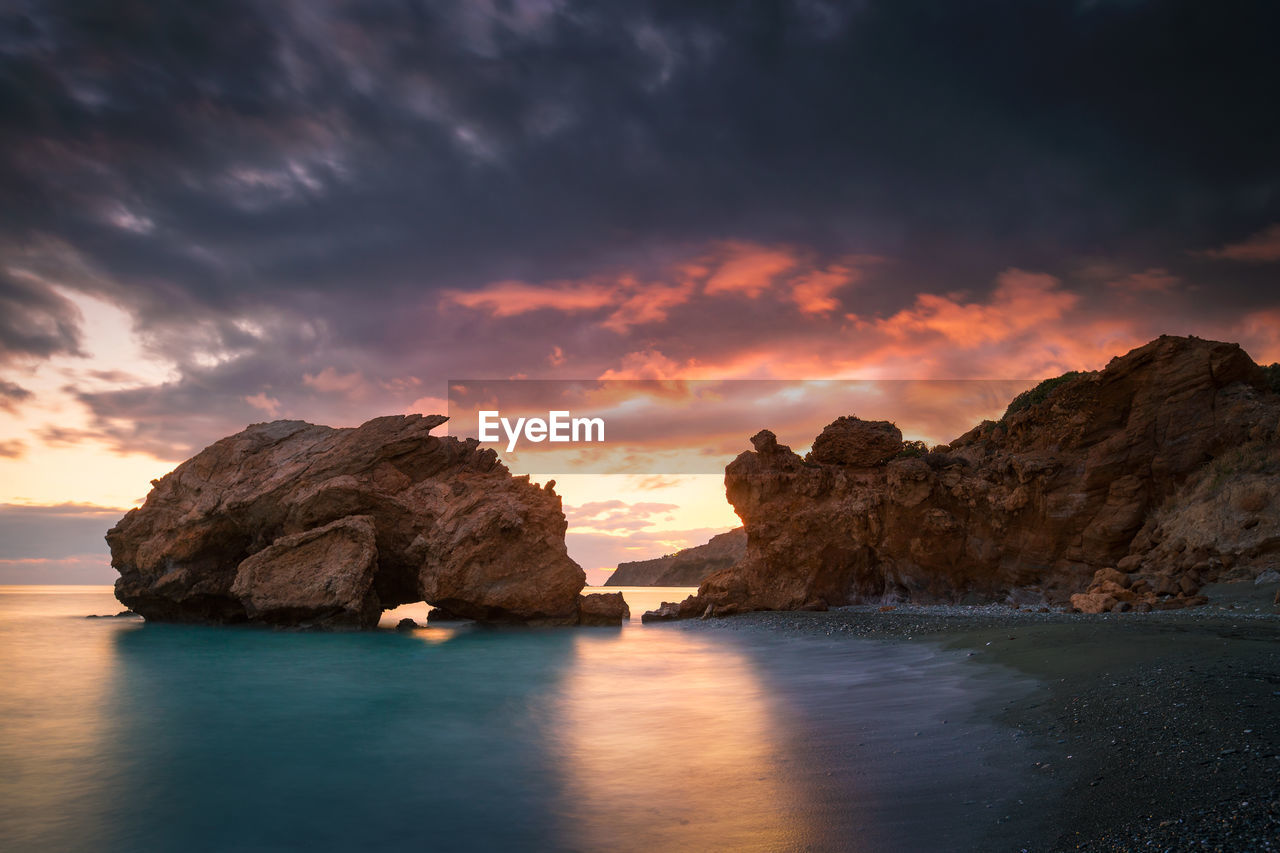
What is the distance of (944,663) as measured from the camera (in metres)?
13.3

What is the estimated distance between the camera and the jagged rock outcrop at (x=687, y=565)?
98856 mm

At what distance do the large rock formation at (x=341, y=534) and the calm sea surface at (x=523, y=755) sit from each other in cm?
616

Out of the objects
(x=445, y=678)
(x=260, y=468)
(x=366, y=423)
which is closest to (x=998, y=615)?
(x=445, y=678)

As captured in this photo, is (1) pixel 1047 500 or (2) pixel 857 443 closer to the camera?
(1) pixel 1047 500

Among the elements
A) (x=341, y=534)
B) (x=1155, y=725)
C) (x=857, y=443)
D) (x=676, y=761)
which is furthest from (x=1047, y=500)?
(x=341, y=534)

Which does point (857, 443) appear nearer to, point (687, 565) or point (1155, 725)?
point (1155, 725)

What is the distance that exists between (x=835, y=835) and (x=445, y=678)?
13.2m

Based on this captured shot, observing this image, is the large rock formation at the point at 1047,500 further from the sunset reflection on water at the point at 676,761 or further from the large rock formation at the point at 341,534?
Result: the sunset reflection on water at the point at 676,761

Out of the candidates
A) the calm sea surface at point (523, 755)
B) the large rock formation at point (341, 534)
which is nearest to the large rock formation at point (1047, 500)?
the large rock formation at point (341, 534)

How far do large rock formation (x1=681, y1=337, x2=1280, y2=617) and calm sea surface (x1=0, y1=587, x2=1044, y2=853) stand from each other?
967 cm

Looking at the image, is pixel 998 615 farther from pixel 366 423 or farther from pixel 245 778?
pixel 366 423

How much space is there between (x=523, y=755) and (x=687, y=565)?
106 meters

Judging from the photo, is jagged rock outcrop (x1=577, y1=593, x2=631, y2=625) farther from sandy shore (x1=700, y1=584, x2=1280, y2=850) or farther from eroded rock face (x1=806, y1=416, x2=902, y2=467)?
sandy shore (x1=700, y1=584, x2=1280, y2=850)

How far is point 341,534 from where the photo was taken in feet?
82.3
